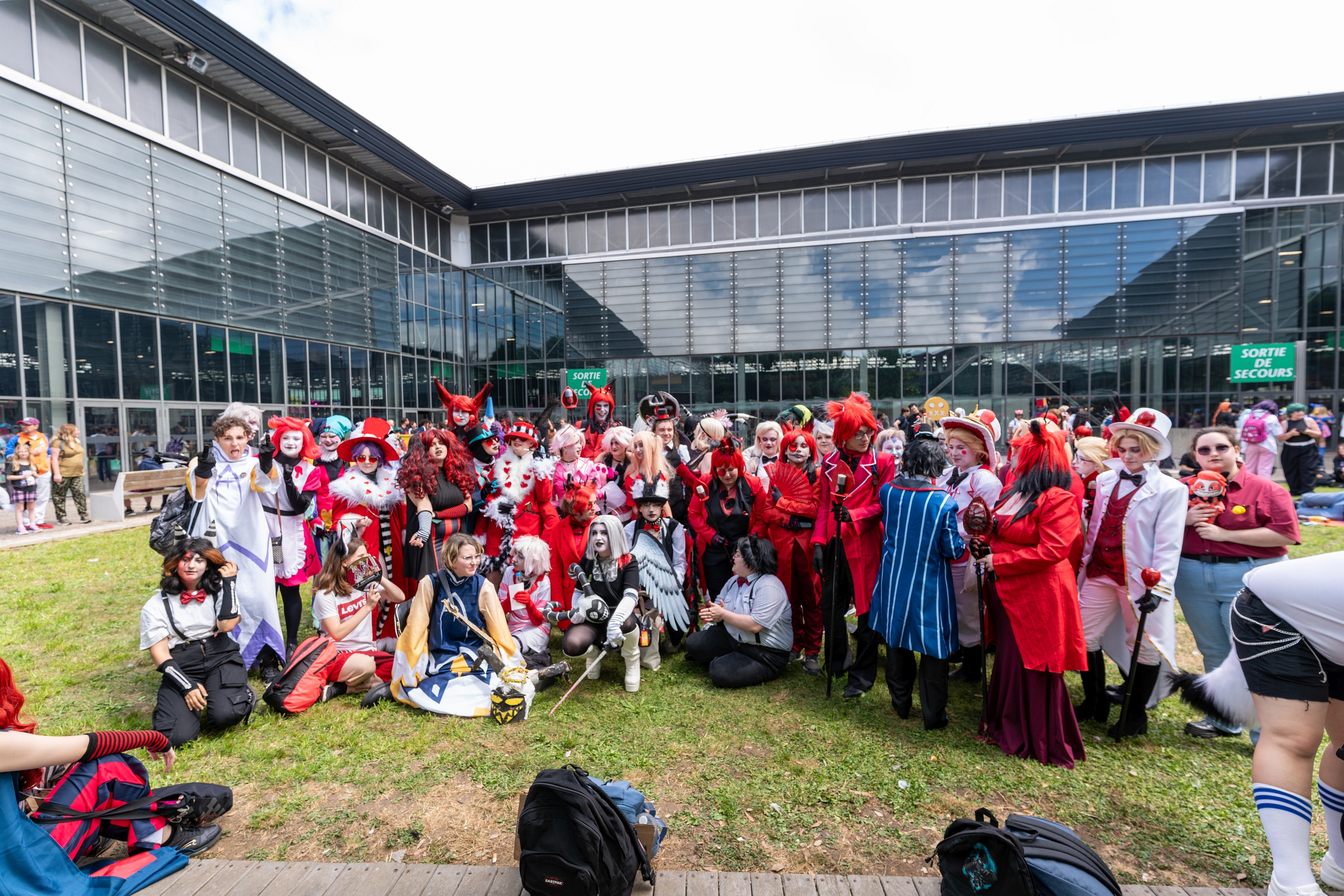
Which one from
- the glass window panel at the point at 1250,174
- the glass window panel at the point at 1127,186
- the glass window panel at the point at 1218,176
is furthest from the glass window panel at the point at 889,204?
the glass window panel at the point at 1250,174

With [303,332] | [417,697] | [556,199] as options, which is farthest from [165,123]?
[417,697]

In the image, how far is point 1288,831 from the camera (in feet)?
7.39

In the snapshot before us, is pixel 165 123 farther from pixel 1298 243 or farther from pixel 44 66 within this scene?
pixel 1298 243

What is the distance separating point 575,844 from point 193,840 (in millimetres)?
2030

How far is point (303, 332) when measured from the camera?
1902cm

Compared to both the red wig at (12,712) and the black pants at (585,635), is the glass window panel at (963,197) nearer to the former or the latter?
the black pants at (585,635)

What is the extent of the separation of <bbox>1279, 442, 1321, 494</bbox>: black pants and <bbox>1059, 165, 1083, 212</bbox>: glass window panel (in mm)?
12493

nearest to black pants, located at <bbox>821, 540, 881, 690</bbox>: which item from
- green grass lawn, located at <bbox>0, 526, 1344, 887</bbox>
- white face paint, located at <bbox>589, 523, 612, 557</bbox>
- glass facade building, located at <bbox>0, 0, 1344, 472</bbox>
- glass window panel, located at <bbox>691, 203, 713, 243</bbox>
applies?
green grass lawn, located at <bbox>0, 526, 1344, 887</bbox>

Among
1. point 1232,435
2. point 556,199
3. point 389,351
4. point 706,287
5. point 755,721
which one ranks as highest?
point 556,199

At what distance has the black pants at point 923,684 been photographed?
13.0ft

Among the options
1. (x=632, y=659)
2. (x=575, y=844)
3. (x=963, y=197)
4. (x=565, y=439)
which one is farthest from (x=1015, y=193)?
(x=575, y=844)

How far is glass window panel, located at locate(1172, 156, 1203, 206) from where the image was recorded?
66.4 feet

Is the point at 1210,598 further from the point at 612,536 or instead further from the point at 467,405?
the point at 467,405

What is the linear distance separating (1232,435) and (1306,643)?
7.56 ft
